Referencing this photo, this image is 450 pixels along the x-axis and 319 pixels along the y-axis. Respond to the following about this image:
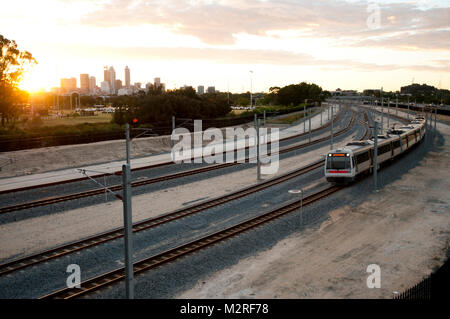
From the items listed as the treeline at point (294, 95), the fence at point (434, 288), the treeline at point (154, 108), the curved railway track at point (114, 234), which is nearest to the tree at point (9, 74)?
the treeline at point (154, 108)

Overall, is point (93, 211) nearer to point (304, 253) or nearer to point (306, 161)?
point (304, 253)

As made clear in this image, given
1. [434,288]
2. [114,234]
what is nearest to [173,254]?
[114,234]

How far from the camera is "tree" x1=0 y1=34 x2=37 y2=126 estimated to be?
4697 centimetres

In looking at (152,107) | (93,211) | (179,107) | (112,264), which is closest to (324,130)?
(179,107)

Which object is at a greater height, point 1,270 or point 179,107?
point 179,107

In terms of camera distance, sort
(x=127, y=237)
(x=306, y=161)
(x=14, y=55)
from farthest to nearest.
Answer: (x=14, y=55), (x=306, y=161), (x=127, y=237)

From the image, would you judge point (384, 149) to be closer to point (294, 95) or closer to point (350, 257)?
point (350, 257)

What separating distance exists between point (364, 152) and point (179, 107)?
127ft

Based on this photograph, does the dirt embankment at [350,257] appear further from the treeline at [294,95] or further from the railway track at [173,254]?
the treeline at [294,95]

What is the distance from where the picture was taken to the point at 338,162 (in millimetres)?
27594
